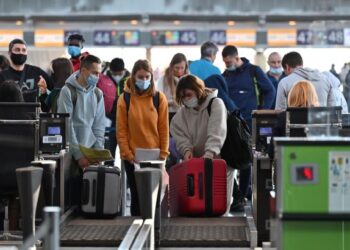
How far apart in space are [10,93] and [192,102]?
1811mm

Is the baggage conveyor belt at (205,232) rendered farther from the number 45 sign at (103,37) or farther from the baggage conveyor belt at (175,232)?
the number 45 sign at (103,37)

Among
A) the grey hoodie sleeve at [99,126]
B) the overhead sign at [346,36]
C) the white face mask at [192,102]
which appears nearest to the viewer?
the white face mask at [192,102]

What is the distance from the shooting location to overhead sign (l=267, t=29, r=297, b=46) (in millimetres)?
27766

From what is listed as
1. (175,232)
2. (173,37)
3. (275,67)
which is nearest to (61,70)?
(175,232)

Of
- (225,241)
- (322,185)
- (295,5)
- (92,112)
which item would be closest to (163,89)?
(92,112)

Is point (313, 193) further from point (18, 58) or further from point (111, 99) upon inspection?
point (111, 99)

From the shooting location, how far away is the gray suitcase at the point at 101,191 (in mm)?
9680

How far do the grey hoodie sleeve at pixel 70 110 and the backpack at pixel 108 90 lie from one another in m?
2.19

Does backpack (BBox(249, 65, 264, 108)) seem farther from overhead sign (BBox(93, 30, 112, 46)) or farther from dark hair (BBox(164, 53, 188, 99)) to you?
overhead sign (BBox(93, 30, 112, 46))

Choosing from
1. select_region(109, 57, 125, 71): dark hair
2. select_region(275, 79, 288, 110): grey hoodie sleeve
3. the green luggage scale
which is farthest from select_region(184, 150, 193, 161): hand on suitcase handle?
select_region(109, 57, 125, 71): dark hair

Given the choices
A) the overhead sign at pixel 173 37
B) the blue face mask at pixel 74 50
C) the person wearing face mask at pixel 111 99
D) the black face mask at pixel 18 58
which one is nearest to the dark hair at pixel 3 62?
the blue face mask at pixel 74 50

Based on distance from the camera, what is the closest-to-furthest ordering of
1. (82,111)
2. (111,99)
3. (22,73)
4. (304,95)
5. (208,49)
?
(304,95) < (82,111) < (22,73) < (208,49) < (111,99)

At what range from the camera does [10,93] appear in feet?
32.0

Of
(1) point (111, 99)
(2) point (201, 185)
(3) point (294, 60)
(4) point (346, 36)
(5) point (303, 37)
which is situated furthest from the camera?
(5) point (303, 37)
